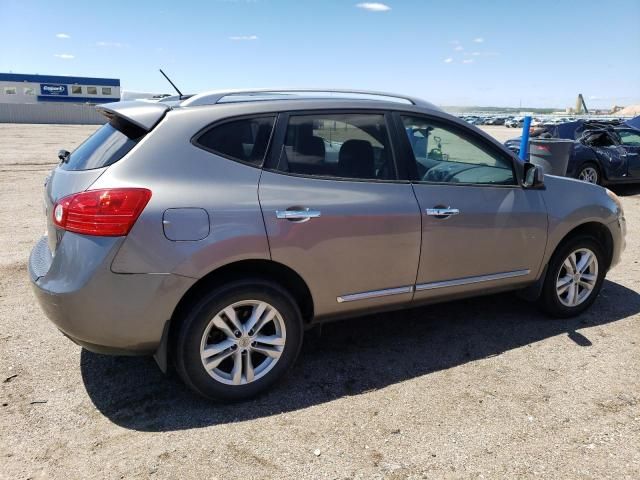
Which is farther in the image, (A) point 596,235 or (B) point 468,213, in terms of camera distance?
(A) point 596,235

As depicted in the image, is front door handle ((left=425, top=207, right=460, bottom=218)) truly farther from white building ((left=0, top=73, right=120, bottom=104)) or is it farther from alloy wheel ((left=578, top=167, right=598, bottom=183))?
white building ((left=0, top=73, right=120, bottom=104))

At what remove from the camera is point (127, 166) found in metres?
2.71

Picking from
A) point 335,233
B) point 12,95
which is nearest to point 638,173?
point 335,233

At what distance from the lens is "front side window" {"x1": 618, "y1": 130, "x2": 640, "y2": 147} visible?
1185cm

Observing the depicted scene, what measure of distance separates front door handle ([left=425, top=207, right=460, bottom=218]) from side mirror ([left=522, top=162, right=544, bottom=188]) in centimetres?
75

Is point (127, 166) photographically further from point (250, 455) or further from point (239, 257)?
point (250, 455)

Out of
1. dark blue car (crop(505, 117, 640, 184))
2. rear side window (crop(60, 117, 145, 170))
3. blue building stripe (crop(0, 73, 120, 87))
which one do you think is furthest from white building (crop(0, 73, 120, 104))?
rear side window (crop(60, 117, 145, 170))

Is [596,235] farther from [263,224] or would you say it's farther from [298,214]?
[263,224]

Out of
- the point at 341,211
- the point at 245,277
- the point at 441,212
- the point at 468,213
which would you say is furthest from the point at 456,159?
the point at 245,277

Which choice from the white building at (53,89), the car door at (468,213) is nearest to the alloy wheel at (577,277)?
the car door at (468,213)

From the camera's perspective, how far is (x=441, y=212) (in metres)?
3.45

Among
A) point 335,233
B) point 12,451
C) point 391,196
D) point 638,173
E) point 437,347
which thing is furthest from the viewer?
point 638,173

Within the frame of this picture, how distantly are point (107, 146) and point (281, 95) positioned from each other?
1.13 meters

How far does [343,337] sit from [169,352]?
1484 mm
